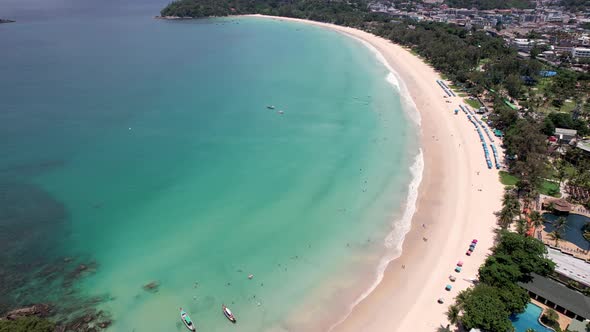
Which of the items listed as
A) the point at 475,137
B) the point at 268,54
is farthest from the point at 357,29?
the point at 475,137

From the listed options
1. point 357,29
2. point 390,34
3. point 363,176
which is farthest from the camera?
point 357,29

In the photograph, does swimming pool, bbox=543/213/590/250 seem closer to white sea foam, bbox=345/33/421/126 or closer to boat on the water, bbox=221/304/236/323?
white sea foam, bbox=345/33/421/126

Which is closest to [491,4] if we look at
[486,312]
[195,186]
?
[195,186]

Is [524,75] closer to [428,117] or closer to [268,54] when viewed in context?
[428,117]

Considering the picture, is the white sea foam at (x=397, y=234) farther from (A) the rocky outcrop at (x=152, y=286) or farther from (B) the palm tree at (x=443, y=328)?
(A) the rocky outcrop at (x=152, y=286)

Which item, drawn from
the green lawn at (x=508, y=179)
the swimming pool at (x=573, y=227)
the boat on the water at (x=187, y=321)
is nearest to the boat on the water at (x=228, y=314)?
the boat on the water at (x=187, y=321)

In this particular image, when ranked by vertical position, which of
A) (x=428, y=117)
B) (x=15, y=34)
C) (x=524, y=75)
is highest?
(x=524, y=75)

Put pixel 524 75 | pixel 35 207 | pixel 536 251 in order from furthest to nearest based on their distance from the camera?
pixel 524 75
pixel 35 207
pixel 536 251
